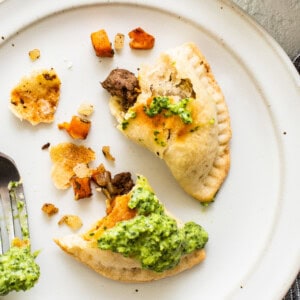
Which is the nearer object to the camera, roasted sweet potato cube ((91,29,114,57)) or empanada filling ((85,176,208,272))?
empanada filling ((85,176,208,272))

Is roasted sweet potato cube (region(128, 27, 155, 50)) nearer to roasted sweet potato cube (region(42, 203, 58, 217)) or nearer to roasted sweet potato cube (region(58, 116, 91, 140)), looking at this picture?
roasted sweet potato cube (region(58, 116, 91, 140))

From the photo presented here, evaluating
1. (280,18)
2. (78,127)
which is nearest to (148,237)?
(78,127)

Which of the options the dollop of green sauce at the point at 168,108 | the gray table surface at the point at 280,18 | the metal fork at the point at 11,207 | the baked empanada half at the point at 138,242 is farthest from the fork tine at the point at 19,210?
the gray table surface at the point at 280,18

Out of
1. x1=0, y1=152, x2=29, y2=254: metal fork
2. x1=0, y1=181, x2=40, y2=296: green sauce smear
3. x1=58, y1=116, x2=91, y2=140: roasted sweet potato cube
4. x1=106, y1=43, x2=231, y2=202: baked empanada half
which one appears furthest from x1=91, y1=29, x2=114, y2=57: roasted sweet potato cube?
x1=0, y1=181, x2=40, y2=296: green sauce smear

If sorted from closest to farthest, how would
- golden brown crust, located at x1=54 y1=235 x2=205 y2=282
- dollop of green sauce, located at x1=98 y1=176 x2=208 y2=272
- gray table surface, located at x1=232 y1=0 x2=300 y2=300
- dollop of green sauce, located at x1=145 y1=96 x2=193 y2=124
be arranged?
dollop of green sauce, located at x1=98 y1=176 x2=208 y2=272, dollop of green sauce, located at x1=145 y1=96 x2=193 y2=124, golden brown crust, located at x1=54 y1=235 x2=205 y2=282, gray table surface, located at x1=232 y1=0 x2=300 y2=300

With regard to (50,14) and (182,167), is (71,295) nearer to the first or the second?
(182,167)

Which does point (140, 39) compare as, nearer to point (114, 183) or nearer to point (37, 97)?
point (37, 97)

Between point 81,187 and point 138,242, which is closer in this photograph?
point 138,242
